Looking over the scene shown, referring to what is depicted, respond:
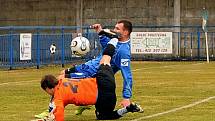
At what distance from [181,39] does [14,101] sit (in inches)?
962

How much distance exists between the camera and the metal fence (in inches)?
1136

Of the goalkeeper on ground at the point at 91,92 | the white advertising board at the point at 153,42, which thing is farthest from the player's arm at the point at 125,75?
the white advertising board at the point at 153,42

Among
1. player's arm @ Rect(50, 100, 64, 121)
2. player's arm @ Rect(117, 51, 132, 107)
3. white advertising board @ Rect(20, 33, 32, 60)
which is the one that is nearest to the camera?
player's arm @ Rect(50, 100, 64, 121)

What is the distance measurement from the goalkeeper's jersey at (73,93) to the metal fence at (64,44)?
17.3m

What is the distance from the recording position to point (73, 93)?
33.8ft

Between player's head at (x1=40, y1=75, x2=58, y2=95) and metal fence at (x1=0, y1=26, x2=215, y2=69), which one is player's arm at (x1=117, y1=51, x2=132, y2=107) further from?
metal fence at (x1=0, y1=26, x2=215, y2=69)

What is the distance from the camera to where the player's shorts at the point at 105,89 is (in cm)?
1069

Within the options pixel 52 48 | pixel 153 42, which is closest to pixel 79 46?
pixel 52 48

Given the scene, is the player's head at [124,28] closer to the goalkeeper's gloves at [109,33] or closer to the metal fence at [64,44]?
the goalkeeper's gloves at [109,33]

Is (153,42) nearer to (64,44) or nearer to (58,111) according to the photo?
(64,44)

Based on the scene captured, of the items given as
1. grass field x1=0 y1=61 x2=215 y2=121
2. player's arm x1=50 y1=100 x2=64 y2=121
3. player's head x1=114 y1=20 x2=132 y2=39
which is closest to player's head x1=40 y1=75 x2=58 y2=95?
player's arm x1=50 y1=100 x2=64 y2=121

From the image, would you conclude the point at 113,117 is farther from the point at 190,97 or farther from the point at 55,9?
the point at 55,9

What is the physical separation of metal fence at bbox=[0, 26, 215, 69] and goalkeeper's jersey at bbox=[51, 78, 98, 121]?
17294 mm

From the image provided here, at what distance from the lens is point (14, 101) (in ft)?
47.9
